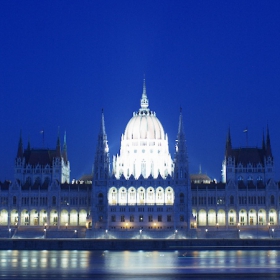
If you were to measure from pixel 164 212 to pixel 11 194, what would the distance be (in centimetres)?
3084

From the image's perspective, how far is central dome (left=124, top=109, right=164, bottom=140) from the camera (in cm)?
18700

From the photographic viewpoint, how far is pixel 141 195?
16762 centimetres

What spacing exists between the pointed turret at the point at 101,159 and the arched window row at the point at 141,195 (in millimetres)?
3617

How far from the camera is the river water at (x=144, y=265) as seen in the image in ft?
276

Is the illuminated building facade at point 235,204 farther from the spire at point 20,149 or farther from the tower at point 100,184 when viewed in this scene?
the spire at point 20,149

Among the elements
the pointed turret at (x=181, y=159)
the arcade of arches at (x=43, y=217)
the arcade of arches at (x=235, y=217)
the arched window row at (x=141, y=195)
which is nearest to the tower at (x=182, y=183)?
the pointed turret at (x=181, y=159)

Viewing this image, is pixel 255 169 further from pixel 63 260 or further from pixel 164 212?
pixel 63 260

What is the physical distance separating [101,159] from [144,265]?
7518cm

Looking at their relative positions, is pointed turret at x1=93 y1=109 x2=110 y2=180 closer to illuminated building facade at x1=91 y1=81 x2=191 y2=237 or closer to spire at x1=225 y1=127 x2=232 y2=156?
illuminated building facade at x1=91 y1=81 x2=191 y2=237

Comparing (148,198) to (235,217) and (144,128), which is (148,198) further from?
(144,128)

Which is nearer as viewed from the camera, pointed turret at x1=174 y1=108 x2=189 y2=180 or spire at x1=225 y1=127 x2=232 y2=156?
pointed turret at x1=174 y1=108 x2=189 y2=180

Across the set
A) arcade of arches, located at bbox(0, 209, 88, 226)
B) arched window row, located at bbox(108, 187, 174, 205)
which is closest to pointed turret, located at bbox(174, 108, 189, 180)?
arched window row, located at bbox(108, 187, 174, 205)

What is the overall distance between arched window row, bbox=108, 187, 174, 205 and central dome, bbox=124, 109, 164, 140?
21460 mm

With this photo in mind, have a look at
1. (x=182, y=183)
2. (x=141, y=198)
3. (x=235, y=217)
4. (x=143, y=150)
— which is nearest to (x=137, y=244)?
(x=141, y=198)
